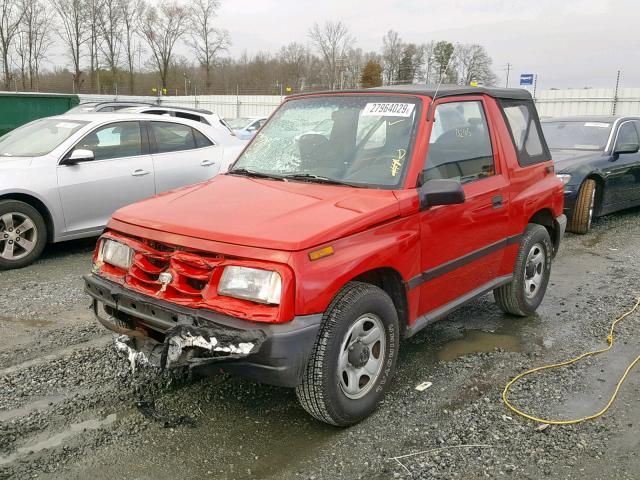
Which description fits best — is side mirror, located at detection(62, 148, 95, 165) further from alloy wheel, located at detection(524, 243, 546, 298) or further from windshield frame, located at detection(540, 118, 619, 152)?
windshield frame, located at detection(540, 118, 619, 152)

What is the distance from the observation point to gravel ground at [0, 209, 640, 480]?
9.65 ft

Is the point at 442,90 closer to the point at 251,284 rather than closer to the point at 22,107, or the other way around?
the point at 251,284

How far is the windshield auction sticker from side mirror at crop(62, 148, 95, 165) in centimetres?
387

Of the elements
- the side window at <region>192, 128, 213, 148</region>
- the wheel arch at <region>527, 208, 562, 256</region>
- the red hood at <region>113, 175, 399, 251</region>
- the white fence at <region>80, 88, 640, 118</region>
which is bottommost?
the wheel arch at <region>527, 208, 562, 256</region>

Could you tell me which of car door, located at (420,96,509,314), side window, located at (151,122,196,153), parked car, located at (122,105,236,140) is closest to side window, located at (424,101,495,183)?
car door, located at (420,96,509,314)

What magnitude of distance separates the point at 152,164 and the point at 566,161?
6.07 metres

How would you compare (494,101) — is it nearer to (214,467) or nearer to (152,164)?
(214,467)

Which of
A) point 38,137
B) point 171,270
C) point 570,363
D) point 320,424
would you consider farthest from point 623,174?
point 38,137

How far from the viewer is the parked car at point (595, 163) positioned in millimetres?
8500

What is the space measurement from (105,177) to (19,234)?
1131 mm

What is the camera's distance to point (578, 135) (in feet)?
31.6

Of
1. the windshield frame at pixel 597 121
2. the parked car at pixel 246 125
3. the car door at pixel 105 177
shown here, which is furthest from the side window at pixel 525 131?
the parked car at pixel 246 125

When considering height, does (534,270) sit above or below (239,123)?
below

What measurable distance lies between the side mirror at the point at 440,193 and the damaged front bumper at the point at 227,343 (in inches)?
42.9
